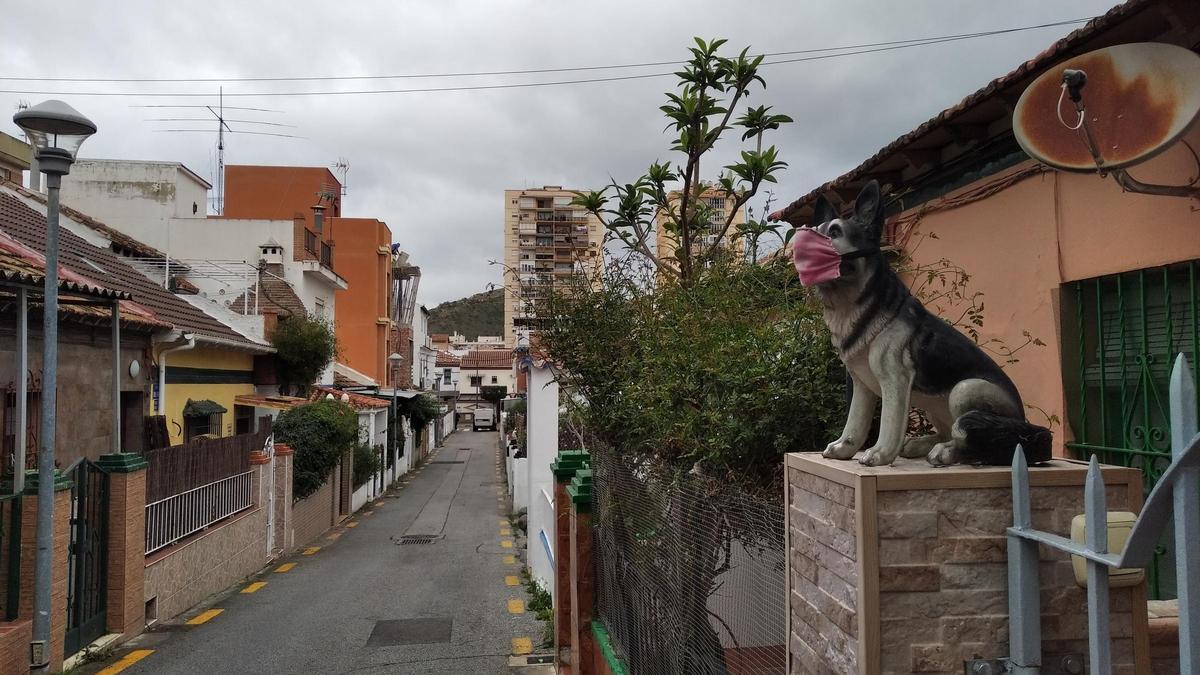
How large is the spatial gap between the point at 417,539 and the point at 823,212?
1501 cm

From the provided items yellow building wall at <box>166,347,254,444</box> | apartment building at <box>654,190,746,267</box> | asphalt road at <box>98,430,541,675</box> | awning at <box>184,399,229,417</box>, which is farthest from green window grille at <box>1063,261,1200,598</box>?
awning at <box>184,399,229,417</box>

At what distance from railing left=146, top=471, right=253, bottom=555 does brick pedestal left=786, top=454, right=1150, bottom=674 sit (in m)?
9.40

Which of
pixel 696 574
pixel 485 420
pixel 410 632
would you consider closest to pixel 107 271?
pixel 410 632

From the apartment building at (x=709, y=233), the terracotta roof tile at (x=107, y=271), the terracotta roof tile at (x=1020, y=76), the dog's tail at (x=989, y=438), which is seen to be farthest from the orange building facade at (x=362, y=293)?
the dog's tail at (x=989, y=438)

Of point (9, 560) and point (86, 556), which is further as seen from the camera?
point (86, 556)

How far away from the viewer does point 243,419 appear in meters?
18.6

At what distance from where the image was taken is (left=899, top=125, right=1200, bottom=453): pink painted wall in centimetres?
410

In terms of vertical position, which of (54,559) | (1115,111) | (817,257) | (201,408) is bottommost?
(54,559)

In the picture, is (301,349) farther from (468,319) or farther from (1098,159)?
(468,319)

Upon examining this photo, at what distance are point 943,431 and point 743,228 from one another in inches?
152

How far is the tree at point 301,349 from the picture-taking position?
20.4 m

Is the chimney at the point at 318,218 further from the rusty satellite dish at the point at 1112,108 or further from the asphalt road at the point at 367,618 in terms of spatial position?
the rusty satellite dish at the point at 1112,108

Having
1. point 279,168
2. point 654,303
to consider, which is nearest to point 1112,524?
point 654,303

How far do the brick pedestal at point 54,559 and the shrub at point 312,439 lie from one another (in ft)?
27.7
